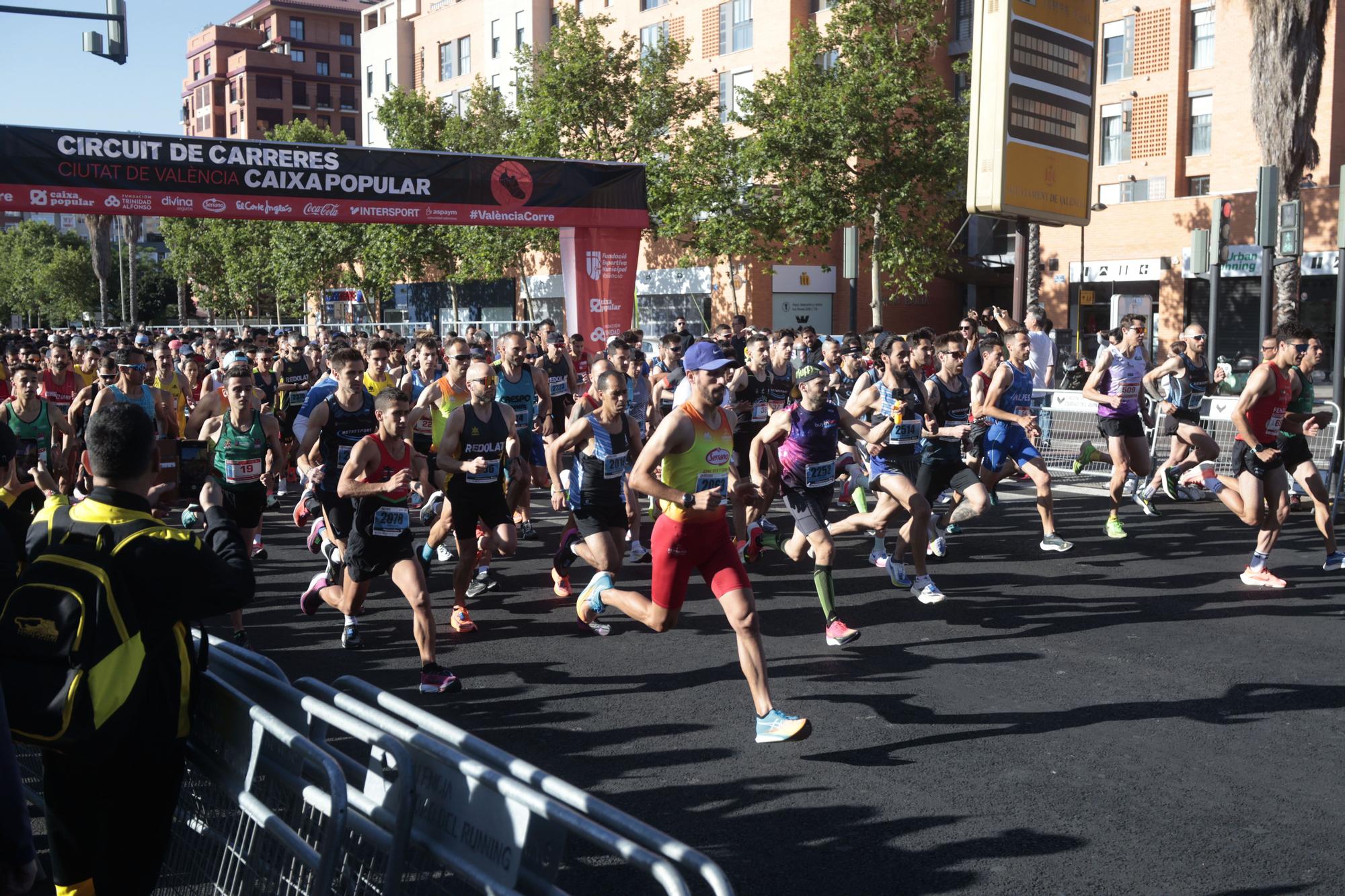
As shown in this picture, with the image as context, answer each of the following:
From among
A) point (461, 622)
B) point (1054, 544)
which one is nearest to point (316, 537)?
point (461, 622)

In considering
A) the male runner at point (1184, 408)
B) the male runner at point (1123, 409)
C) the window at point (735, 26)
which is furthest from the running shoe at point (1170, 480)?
the window at point (735, 26)

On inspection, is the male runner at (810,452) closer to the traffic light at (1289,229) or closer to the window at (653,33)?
the traffic light at (1289,229)

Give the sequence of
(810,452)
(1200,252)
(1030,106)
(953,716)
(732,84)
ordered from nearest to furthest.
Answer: (953,716) → (810,452) → (1030,106) → (1200,252) → (732,84)

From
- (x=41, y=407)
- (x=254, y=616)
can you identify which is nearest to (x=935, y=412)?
(x=254, y=616)

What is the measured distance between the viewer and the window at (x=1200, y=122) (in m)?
38.9

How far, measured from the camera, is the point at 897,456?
9508 mm

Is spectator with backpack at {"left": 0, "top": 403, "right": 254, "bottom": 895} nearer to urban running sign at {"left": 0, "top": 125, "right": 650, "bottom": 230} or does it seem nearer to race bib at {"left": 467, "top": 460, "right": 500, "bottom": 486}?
race bib at {"left": 467, "top": 460, "right": 500, "bottom": 486}

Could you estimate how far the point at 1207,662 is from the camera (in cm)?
735

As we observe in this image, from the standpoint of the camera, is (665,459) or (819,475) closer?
(665,459)

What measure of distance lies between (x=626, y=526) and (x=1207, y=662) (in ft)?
12.6

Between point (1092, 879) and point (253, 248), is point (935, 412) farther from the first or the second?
point (253, 248)

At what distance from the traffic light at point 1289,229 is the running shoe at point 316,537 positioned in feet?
40.1

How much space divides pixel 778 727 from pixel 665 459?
156 cm

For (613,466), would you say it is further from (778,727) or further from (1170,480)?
(1170,480)
